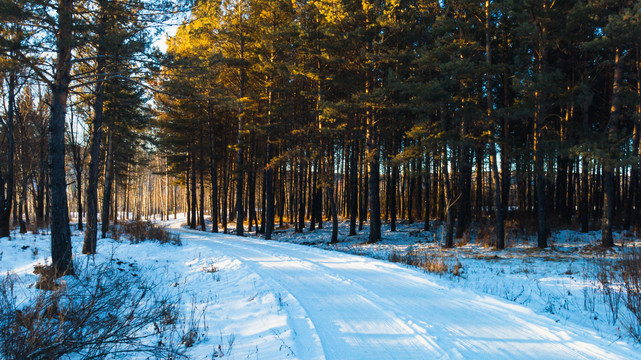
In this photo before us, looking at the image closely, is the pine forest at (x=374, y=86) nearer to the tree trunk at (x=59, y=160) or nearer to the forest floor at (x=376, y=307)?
the tree trunk at (x=59, y=160)

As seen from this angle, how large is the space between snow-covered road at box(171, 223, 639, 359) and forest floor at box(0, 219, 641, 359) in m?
0.02

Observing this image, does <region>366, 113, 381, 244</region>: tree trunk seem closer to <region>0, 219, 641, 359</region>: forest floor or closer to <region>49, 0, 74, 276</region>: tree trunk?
<region>0, 219, 641, 359</region>: forest floor

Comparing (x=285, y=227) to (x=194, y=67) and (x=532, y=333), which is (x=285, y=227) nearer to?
(x=194, y=67)

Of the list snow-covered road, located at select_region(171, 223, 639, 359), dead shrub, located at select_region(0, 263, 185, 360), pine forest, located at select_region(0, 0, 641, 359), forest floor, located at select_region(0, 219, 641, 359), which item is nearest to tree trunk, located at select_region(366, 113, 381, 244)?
pine forest, located at select_region(0, 0, 641, 359)

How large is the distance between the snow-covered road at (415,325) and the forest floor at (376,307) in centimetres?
2

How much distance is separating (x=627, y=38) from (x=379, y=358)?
14655 mm

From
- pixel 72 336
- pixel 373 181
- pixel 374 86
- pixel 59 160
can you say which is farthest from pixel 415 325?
pixel 374 86

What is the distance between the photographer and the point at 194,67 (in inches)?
340

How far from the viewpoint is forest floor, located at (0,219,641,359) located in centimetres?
362

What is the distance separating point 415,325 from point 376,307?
0.88m

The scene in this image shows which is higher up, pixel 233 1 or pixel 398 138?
pixel 233 1

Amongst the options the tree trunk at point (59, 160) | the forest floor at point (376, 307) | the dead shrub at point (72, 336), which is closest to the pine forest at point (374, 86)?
the tree trunk at point (59, 160)

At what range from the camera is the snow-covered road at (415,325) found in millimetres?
3510

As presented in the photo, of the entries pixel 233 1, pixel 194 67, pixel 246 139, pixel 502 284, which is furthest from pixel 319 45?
pixel 502 284
